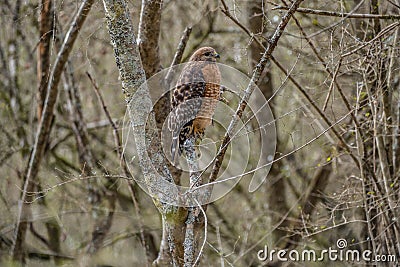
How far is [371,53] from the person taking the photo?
4.05 meters

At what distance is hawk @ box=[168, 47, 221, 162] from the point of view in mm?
3709

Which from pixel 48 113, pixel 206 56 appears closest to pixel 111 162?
pixel 48 113

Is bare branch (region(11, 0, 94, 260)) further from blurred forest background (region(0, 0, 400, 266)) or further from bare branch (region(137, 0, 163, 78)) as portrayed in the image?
bare branch (region(137, 0, 163, 78))

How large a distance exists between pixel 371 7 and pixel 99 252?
377cm

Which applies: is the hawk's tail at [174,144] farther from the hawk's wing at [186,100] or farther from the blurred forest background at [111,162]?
the blurred forest background at [111,162]

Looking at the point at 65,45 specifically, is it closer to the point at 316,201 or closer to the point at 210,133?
the point at 210,133

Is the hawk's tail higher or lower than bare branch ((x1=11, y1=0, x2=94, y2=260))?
lower

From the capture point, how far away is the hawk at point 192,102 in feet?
12.2

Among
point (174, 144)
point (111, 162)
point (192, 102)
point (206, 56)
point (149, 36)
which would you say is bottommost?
point (174, 144)

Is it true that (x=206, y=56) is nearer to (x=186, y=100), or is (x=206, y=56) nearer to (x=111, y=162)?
(x=186, y=100)

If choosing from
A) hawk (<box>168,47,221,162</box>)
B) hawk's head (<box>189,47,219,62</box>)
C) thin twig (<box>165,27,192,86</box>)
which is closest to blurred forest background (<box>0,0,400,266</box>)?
thin twig (<box>165,27,192,86</box>)

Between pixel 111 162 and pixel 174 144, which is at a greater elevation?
pixel 111 162

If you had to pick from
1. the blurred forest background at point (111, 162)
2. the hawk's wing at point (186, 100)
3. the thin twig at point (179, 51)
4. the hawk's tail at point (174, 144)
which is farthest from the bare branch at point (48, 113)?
the hawk's tail at point (174, 144)

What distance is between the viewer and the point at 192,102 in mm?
3738
